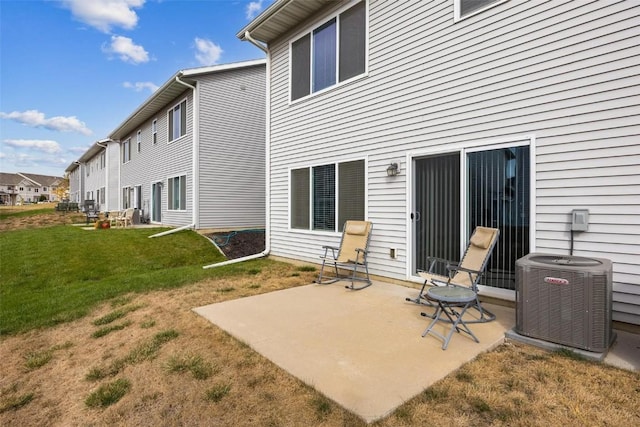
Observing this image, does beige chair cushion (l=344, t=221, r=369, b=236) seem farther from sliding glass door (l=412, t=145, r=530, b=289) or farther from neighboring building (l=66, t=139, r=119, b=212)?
neighboring building (l=66, t=139, r=119, b=212)

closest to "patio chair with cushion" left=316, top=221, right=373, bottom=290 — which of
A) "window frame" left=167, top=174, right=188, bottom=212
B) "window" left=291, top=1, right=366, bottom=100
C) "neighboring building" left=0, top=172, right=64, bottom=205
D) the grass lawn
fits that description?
A: the grass lawn

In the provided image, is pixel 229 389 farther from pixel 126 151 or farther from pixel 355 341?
pixel 126 151

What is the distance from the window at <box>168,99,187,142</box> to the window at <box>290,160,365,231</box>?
7385 mm

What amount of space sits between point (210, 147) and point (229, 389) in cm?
1073

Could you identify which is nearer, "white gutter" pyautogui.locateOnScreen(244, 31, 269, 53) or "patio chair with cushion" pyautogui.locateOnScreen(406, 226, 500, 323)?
"patio chair with cushion" pyautogui.locateOnScreen(406, 226, 500, 323)

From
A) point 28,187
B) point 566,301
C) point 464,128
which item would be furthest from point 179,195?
point 28,187

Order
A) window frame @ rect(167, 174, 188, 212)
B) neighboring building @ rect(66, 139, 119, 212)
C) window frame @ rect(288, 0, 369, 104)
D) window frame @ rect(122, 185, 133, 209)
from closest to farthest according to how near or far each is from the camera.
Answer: window frame @ rect(288, 0, 369, 104), window frame @ rect(167, 174, 188, 212), window frame @ rect(122, 185, 133, 209), neighboring building @ rect(66, 139, 119, 212)

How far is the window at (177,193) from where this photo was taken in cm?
1258

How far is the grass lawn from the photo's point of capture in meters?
4.76

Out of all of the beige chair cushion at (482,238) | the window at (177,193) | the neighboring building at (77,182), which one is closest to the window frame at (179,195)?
the window at (177,193)

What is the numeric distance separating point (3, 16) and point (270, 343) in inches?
377

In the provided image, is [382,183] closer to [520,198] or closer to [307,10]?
[520,198]

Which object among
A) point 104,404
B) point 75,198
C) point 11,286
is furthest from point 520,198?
point 75,198

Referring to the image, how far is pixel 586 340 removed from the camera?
2797mm
